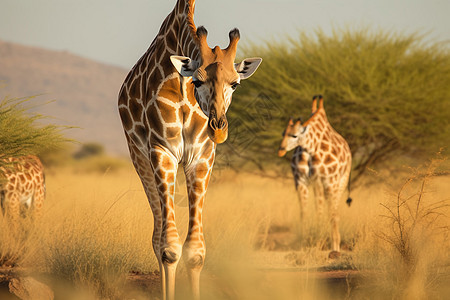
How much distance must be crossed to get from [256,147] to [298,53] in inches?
100

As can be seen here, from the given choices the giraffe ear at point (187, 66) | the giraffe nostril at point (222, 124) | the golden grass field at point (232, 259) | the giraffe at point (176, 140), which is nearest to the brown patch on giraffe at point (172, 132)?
the giraffe at point (176, 140)

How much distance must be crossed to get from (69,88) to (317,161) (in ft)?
196

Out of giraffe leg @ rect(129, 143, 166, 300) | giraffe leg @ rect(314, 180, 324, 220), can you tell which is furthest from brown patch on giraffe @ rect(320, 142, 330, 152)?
giraffe leg @ rect(129, 143, 166, 300)

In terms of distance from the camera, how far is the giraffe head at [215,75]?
452 cm

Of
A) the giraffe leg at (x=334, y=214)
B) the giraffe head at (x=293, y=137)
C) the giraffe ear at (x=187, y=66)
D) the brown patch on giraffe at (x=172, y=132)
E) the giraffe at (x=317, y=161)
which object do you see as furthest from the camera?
the giraffe head at (x=293, y=137)

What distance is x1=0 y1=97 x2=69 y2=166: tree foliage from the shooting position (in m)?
7.93

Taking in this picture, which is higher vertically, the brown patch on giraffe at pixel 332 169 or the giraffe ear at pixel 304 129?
the giraffe ear at pixel 304 129

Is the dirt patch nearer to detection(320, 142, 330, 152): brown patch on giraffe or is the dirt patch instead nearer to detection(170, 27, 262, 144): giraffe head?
detection(170, 27, 262, 144): giraffe head

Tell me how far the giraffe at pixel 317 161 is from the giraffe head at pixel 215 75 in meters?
5.87

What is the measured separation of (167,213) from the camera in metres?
5.30

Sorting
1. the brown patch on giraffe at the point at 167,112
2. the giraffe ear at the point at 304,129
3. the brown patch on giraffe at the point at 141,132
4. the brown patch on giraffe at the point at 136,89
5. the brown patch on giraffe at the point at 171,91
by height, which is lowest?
the brown patch on giraffe at the point at 141,132

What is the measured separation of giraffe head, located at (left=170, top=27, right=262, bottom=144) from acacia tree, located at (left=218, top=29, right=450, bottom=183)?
10377mm

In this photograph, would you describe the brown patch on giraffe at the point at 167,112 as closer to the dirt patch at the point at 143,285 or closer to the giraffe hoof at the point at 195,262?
the giraffe hoof at the point at 195,262

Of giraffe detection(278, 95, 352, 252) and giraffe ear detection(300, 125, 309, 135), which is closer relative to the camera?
giraffe detection(278, 95, 352, 252)
